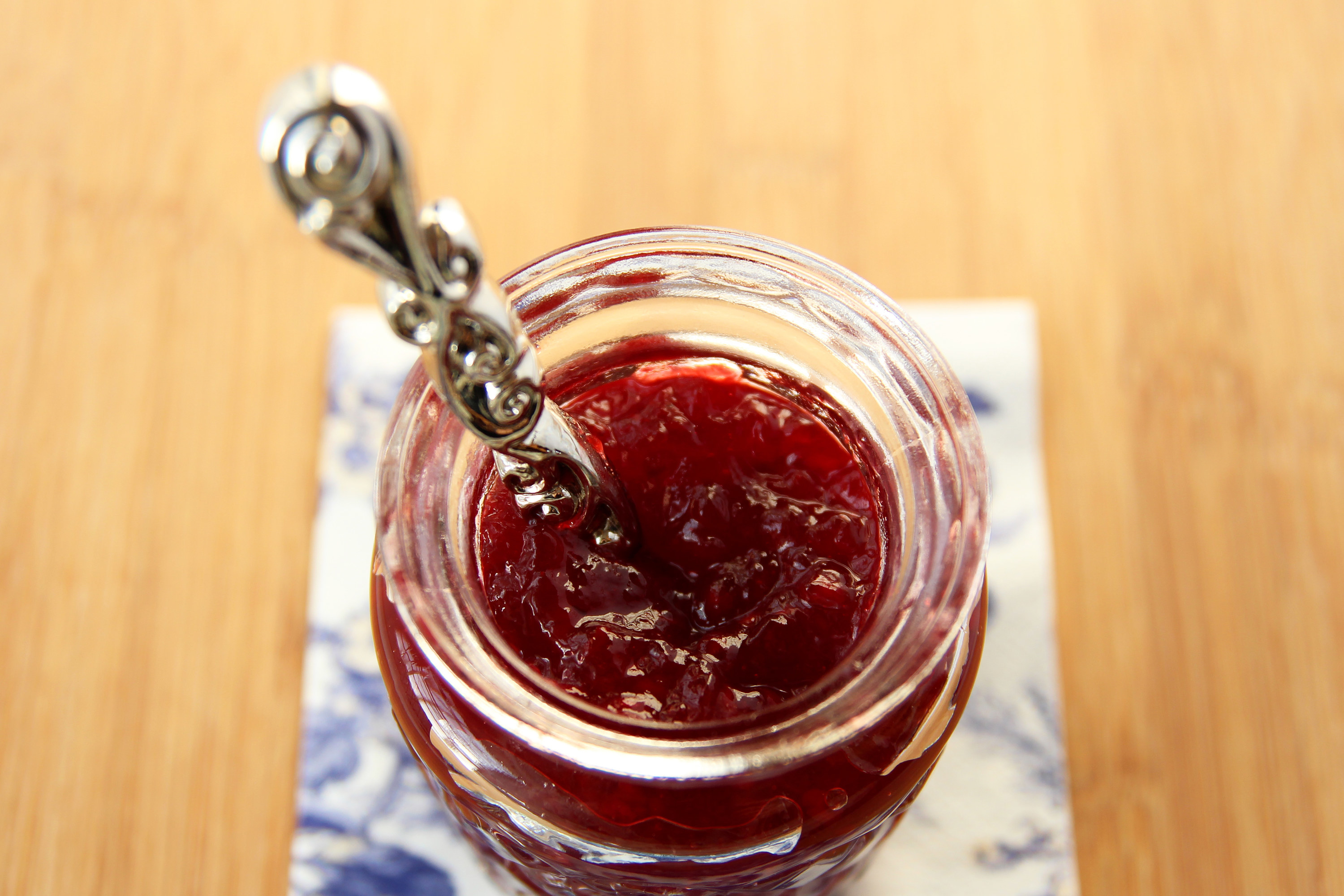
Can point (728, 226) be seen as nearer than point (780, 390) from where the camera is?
No

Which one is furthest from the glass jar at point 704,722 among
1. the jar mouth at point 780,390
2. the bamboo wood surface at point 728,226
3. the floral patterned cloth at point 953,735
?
the bamboo wood surface at point 728,226

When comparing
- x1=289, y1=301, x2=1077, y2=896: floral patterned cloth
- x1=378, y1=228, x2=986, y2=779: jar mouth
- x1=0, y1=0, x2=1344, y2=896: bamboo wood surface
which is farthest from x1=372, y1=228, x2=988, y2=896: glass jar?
x1=0, y1=0, x2=1344, y2=896: bamboo wood surface

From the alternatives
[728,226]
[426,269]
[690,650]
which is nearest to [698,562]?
[690,650]

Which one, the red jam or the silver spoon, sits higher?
the silver spoon

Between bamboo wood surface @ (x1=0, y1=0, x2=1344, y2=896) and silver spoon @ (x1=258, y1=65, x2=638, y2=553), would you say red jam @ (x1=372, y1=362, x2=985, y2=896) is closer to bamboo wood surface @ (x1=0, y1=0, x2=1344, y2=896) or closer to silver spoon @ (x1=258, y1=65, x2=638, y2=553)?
silver spoon @ (x1=258, y1=65, x2=638, y2=553)

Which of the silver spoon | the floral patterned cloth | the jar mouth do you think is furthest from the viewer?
the floral patterned cloth

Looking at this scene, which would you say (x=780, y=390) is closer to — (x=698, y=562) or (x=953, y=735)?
(x=698, y=562)

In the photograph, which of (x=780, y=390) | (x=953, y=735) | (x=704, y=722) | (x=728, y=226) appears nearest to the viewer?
(x=704, y=722)

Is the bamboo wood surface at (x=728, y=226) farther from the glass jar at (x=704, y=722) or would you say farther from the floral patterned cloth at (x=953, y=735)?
the glass jar at (x=704, y=722)
